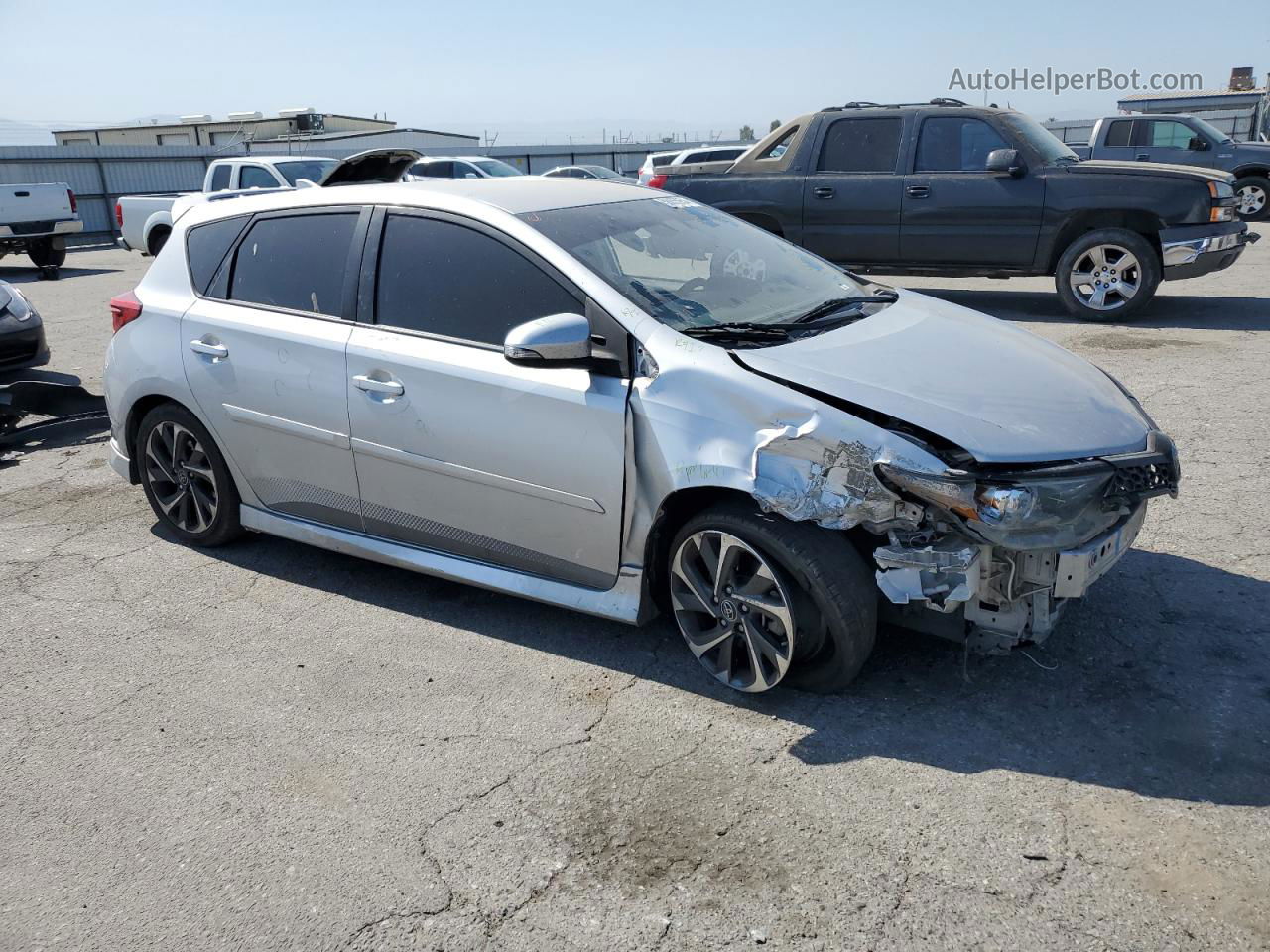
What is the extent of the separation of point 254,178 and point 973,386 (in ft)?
52.9

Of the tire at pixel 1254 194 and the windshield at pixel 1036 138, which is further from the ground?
the windshield at pixel 1036 138

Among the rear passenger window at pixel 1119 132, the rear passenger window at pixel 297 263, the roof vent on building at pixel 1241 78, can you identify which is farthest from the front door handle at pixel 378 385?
the roof vent on building at pixel 1241 78

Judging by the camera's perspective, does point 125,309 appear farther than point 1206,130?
No

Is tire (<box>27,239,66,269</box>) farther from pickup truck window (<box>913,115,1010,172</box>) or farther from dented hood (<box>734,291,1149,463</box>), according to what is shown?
dented hood (<box>734,291,1149,463</box>)

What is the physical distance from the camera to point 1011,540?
10.8 ft

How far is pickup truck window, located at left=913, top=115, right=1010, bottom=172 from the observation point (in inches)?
408

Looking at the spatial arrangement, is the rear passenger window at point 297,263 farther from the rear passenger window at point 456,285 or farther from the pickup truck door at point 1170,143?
the pickup truck door at point 1170,143

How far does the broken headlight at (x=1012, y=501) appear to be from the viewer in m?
3.29

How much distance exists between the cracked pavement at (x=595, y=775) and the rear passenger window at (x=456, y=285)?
48.5 inches

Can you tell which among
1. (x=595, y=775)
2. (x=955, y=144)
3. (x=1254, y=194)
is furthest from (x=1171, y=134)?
(x=595, y=775)

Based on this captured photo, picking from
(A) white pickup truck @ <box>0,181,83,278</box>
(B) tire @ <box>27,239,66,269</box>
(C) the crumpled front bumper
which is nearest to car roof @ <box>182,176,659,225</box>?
(C) the crumpled front bumper

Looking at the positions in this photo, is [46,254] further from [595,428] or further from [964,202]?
[595,428]

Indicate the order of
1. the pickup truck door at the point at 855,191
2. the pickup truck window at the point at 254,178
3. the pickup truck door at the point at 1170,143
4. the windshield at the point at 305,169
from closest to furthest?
the pickup truck door at the point at 855,191, the pickup truck window at the point at 254,178, the windshield at the point at 305,169, the pickup truck door at the point at 1170,143

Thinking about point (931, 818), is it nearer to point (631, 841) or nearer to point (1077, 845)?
point (1077, 845)
